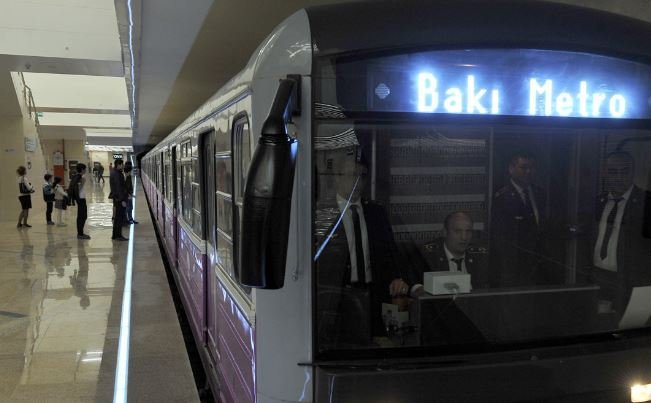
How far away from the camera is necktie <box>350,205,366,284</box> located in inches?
86.7

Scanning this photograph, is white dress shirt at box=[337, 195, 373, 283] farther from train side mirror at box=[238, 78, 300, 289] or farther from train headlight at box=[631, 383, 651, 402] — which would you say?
train headlight at box=[631, 383, 651, 402]

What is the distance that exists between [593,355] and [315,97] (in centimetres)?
152

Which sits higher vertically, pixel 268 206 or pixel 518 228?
pixel 268 206

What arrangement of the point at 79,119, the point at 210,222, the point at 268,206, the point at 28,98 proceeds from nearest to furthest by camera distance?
1. the point at 268,206
2. the point at 210,222
3. the point at 28,98
4. the point at 79,119

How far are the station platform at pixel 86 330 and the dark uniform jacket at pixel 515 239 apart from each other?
278 cm

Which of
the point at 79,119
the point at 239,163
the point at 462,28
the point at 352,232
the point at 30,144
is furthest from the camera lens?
the point at 79,119

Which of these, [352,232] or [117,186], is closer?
[352,232]

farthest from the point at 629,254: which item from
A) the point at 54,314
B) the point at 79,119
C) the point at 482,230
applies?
the point at 79,119

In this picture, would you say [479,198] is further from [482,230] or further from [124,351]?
[124,351]

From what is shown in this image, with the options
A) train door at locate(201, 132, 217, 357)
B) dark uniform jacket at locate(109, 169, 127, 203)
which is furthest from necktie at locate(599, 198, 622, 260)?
dark uniform jacket at locate(109, 169, 127, 203)

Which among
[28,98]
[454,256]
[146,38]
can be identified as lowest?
[454,256]

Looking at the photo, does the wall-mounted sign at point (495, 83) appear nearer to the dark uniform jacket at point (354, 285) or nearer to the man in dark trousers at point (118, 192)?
the dark uniform jacket at point (354, 285)

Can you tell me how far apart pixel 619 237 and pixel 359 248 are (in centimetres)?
131

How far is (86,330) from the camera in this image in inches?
235
